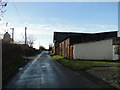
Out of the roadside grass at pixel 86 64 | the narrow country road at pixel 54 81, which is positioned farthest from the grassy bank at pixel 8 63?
the roadside grass at pixel 86 64

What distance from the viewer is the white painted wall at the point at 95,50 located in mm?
21953

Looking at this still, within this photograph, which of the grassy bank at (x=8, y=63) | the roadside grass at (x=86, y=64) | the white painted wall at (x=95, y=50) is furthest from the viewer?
the white painted wall at (x=95, y=50)

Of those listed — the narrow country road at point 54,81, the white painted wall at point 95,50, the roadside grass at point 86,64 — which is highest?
the white painted wall at point 95,50

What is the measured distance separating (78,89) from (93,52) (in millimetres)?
17017

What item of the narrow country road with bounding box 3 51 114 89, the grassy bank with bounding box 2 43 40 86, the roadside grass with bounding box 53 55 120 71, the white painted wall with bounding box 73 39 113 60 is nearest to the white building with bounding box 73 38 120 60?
the white painted wall with bounding box 73 39 113 60

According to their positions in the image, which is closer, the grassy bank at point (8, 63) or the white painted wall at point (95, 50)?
the grassy bank at point (8, 63)

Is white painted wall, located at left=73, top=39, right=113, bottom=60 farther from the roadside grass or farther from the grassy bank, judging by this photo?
the grassy bank

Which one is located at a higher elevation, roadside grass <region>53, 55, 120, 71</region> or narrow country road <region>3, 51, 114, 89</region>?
roadside grass <region>53, 55, 120, 71</region>

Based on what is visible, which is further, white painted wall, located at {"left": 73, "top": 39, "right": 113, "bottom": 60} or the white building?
white painted wall, located at {"left": 73, "top": 39, "right": 113, "bottom": 60}

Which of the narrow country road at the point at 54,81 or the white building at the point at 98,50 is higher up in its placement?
the white building at the point at 98,50

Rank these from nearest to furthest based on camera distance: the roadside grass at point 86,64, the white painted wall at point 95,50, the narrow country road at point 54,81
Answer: the narrow country road at point 54,81
the roadside grass at point 86,64
the white painted wall at point 95,50

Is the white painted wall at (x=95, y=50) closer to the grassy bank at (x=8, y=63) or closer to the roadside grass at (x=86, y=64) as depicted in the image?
the roadside grass at (x=86, y=64)

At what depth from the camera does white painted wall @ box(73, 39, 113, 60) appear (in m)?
22.0

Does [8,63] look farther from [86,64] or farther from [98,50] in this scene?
[98,50]
